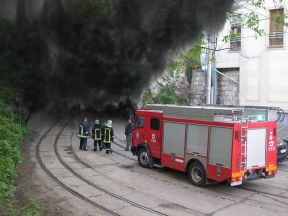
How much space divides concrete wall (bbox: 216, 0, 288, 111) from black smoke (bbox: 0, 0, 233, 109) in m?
19.2

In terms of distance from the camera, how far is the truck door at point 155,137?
1463cm

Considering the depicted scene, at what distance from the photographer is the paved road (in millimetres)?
9875

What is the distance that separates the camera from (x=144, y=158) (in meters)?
15.2

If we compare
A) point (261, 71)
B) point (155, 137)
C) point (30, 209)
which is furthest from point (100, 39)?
point (261, 71)

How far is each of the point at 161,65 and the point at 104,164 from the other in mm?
13301

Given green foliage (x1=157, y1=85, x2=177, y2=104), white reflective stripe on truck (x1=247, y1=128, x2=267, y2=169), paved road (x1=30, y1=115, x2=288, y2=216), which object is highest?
green foliage (x1=157, y1=85, x2=177, y2=104)

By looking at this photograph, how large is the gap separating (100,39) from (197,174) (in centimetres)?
1102

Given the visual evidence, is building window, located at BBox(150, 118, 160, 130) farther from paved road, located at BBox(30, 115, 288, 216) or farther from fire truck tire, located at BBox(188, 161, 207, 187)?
fire truck tire, located at BBox(188, 161, 207, 187)

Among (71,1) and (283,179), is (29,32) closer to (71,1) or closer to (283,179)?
(71,1)

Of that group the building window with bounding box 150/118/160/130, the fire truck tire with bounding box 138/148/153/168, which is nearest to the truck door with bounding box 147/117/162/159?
the building window with bounding box 150/118/160/130

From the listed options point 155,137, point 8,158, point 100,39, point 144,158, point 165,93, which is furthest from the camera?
point 144,158

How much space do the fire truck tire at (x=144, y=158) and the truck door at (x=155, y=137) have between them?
0.26m

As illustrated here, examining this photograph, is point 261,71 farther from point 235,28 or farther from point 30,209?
point 235,28

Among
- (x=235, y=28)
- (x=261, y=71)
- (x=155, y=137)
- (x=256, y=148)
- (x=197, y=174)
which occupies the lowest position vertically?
(x=197, y=174)
